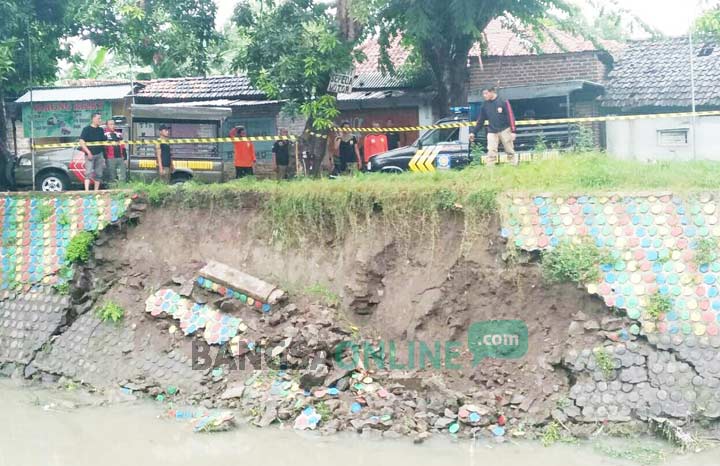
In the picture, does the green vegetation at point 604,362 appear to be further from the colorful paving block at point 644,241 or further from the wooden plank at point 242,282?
the wooden plank at point 242,282

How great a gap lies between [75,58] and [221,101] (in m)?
5.45

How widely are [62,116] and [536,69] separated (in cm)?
1200

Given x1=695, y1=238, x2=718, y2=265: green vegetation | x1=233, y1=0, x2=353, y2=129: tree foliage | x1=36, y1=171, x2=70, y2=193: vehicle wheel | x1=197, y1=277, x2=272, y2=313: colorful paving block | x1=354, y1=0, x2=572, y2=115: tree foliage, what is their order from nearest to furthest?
x1=695, y1=238, x2=718, y2=265: green vegetation → x1=197, y1=277, x2=272, y2=313: colorful paving block → x1=233, y1=0, x2=353, y2=129: tree foliage → x1=354, y1=0, x2=572, y2=115: tree foliage → x1=36, y1=171, x2=70, y2=193: vehicle wheel

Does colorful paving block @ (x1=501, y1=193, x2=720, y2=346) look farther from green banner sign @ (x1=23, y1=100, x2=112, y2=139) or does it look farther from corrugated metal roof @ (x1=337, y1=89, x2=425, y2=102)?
green banner sign @ (x1=23, y1=100, x2=112, y2=139)

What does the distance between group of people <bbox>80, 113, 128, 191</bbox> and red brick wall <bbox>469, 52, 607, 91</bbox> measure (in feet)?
29.4

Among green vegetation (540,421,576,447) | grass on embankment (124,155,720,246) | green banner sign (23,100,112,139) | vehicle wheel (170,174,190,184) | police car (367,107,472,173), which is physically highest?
green banner sign (23,100,112,139)

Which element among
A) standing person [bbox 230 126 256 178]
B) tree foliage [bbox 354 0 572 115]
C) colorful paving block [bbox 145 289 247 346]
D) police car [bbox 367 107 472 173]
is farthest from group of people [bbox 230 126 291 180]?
colorful paving block [bbox 145 289 247 346]

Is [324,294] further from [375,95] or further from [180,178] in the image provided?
[375,95]

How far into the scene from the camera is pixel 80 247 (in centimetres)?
1223

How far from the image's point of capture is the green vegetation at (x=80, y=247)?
40.1 feet

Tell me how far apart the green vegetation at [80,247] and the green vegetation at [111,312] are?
93cm

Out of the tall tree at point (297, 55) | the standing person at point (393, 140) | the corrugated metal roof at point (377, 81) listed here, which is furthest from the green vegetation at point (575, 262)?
the corrugated metal roof at point (377, 81)

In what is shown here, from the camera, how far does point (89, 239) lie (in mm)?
12289

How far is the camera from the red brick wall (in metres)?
18.9
